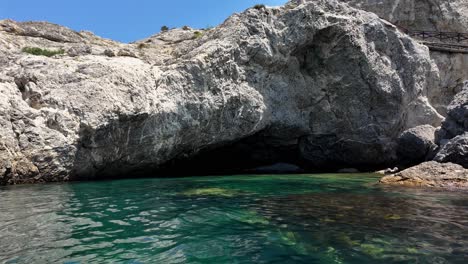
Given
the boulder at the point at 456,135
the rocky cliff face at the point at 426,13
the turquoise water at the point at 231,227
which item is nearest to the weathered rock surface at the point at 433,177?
the boulder at the point at 456,135

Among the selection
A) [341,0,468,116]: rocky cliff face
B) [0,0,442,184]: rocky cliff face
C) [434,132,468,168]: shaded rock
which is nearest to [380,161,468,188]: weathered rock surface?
[434,132,468,168]: shaded rock

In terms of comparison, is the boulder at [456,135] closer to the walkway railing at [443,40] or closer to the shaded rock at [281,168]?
the shaded rock at [281,168]

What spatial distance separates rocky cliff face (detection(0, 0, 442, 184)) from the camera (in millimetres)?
19281

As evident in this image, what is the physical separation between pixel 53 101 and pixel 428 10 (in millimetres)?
51475

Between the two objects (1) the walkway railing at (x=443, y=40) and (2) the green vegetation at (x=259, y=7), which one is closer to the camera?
(2) the green vegetation at (x=259, y=7)

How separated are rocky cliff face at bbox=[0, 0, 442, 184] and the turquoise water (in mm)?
5301

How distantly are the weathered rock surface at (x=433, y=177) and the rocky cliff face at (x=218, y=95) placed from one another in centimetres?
1055

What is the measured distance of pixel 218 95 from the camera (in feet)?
82.1

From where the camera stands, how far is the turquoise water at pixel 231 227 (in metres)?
6.98

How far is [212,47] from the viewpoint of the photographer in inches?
992

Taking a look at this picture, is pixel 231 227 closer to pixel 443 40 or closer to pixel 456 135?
pixel 456 135

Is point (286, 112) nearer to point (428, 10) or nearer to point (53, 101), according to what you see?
point (53, 101)

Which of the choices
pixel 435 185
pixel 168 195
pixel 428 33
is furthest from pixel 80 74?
pixel 428 33

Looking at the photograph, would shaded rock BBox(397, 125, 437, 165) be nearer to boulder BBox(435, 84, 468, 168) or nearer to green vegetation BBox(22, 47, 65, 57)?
boulder BBox(435, 84, 468, 168)
